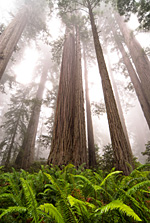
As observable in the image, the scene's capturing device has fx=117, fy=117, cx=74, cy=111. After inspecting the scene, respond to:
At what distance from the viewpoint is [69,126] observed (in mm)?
4332

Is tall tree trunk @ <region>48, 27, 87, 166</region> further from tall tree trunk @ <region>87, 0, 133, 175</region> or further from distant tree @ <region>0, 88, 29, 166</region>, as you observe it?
distant tree @ <region>0, 88, 29, 166</region>

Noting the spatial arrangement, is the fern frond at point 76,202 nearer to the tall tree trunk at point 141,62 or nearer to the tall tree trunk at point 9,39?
the tall tree trunk at point 9,39

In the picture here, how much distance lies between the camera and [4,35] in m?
6.54

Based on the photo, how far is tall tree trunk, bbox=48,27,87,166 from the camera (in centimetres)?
366

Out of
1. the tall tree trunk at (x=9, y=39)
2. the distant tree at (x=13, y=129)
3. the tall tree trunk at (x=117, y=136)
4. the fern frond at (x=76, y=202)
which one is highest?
the tall tree trunk at (x=9, y=39)

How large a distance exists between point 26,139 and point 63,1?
9689 millimetres

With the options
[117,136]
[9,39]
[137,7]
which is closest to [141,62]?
[137,7]

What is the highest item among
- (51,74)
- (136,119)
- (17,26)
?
(136,119)

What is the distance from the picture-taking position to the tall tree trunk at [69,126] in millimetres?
3656

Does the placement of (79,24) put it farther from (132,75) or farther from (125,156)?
(125,156)

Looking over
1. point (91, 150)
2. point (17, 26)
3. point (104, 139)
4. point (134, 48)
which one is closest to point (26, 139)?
point (91, 150)

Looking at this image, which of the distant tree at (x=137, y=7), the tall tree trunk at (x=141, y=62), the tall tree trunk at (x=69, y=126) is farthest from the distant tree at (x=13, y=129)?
the distant tree at (x=137, y=7)

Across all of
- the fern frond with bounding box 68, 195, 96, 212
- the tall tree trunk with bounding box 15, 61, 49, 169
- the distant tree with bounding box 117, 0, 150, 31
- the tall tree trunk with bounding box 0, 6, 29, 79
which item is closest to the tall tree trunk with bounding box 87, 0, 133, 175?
the fern frond with bounding box 68, 195, 96, 212

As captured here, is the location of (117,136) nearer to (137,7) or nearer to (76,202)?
(76,202)
